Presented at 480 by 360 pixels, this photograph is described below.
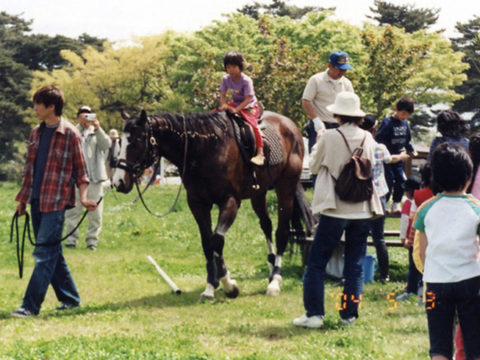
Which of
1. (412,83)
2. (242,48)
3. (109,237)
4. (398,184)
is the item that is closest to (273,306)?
(398,184)

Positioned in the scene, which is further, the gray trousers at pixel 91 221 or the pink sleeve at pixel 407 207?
the gray trousers at pixel 91 221

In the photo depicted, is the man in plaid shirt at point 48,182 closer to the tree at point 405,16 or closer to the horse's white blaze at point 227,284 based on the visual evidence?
the horse's white blaze at point 227,284

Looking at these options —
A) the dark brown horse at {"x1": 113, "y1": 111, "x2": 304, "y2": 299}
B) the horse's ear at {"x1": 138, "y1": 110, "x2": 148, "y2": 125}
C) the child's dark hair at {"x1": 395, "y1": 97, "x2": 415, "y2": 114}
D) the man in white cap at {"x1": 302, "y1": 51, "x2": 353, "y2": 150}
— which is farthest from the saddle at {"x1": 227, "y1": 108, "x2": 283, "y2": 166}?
the child's dark hair at {"x1": 395, "y1": 97, "x2": 415, "y2": 114}

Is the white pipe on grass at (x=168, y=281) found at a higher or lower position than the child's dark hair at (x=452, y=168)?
lower

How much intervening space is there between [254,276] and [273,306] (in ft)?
7.90

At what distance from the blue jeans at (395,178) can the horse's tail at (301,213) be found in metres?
1.27

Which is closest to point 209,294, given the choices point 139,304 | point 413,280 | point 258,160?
point 139,304

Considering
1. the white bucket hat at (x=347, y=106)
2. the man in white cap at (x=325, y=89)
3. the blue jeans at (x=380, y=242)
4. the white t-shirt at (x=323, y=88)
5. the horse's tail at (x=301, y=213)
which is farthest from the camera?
the horse's tail at (x=301, y=213)

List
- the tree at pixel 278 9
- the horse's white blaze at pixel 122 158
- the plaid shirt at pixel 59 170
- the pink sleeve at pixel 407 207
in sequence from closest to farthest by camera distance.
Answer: the plaid shirt at pixel 59 170 → the horse's white blaze at pixel 122 158 → the pink sleeve at pixel 407 207 → the tree at pixel 278 9

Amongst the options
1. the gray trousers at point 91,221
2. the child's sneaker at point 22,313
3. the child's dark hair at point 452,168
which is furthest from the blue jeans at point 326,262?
the gray trousers at point 91,221

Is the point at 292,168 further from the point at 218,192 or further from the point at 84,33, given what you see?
the point at 84,33

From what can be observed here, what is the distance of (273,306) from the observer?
25.3 feet

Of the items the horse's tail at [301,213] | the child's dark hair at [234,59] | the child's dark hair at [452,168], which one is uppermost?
the child's dark hair at [234,59]

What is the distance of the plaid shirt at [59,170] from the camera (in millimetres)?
6938
